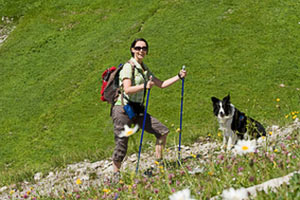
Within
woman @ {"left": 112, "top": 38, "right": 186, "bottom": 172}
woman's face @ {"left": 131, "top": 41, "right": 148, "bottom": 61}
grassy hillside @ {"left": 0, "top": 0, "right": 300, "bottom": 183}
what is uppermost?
woman's face @ {"left": 131, "top": 41, "right": 148, "bottom": 61}

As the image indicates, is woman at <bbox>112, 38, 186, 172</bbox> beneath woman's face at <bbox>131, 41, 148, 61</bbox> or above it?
beneath

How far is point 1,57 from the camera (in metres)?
26.9

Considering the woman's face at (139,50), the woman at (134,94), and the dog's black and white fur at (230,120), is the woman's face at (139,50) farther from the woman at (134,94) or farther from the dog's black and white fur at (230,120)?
the dog's black and white fur at (230,120)

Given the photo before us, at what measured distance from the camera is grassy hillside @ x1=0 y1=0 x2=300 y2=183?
1472cm

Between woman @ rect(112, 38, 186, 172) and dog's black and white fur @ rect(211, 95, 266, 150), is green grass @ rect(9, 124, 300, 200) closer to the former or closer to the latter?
woman @ rect(112, 38, 186, 172)

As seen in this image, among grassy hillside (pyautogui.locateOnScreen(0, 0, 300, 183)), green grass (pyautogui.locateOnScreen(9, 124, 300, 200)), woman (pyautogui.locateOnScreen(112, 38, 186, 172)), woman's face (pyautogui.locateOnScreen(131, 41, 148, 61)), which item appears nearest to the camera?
green grass (pyautogui.locateOnScreen(9, 124, 300, 200))

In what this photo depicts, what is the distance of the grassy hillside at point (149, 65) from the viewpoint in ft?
48.3

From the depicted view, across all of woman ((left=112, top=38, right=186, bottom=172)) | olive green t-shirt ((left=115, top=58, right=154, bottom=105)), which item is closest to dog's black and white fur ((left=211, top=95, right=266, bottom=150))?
woman ((left=112, top=38, right=186, bottom=172))

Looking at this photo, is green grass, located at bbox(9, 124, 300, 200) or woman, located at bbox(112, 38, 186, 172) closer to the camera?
green grass, located at bbox(9, 124, 300, 200)

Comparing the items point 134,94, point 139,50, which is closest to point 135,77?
point 134,94

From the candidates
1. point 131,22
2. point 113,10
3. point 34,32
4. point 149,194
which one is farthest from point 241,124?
point 34,32

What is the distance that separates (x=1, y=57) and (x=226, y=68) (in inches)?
703

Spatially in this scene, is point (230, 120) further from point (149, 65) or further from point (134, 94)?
point (149, 65)

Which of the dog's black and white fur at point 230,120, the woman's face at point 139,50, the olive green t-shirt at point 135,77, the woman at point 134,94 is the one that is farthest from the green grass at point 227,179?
the woman's face at point 139,50
